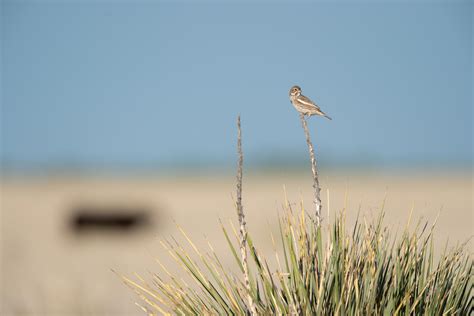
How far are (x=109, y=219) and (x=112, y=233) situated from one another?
203cm

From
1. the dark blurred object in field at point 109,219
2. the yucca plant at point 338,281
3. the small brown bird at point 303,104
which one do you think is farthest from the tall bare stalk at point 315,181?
the dark blurred object in field at point 109,219

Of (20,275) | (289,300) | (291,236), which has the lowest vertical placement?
(20,275)

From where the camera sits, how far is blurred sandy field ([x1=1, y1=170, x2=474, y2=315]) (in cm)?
1330

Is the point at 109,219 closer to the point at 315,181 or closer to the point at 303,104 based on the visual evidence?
the point at 303,104

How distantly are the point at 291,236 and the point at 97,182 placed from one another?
63280mm

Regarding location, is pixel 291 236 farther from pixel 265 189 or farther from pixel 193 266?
pixel 265 189

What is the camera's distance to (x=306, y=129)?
423cm

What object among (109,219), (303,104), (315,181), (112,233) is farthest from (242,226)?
(109,219)

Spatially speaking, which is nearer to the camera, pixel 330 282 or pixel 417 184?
pixel 330 282

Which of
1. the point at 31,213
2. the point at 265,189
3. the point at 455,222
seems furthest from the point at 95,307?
the point at 265,189

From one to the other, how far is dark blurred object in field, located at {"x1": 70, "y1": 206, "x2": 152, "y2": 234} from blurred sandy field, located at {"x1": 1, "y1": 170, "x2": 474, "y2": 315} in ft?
1.60

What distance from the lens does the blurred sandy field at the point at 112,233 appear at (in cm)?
1330

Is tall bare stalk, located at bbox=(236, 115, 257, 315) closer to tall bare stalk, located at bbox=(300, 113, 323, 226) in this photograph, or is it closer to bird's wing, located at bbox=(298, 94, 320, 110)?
tall bare stalk, located at bbox=(300, 113, 323, 226)

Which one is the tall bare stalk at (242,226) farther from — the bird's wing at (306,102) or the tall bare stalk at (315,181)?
the bird's wing at (306,102)
